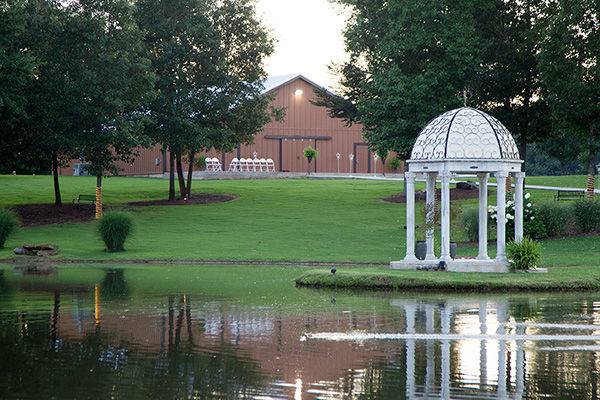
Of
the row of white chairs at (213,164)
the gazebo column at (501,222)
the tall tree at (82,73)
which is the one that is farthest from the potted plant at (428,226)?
the row of white chairs at (213,164)

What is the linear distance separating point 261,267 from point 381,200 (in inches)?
1056

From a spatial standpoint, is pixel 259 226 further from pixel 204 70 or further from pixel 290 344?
pixel 290 344

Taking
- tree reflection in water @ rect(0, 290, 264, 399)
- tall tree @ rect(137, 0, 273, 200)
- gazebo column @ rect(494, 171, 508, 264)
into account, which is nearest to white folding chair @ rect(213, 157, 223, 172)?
tall tree @ rect(137, 0, 273, 200)

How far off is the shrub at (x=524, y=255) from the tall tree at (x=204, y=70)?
29.8 m

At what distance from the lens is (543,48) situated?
5091 cm

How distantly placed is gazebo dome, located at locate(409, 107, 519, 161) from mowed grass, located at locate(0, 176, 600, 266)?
5790 millimetres

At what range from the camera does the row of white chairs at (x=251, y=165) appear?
279ft

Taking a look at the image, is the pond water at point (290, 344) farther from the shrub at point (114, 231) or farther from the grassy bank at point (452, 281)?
the shrub at point (114, 231)

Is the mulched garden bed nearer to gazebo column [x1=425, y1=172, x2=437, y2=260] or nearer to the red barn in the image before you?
gazebo column [x1=425, y1=172, x2=437, y2=260]

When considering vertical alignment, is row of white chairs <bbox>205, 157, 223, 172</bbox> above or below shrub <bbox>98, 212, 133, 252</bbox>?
above

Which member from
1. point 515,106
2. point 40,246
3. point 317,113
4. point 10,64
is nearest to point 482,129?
point 40,246

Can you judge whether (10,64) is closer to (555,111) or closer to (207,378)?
(555,111)

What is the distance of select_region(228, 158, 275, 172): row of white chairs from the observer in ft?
279

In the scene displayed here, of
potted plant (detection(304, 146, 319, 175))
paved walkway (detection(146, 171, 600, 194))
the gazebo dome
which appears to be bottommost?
paved walkway (detection(146, 171, 600, 194))
